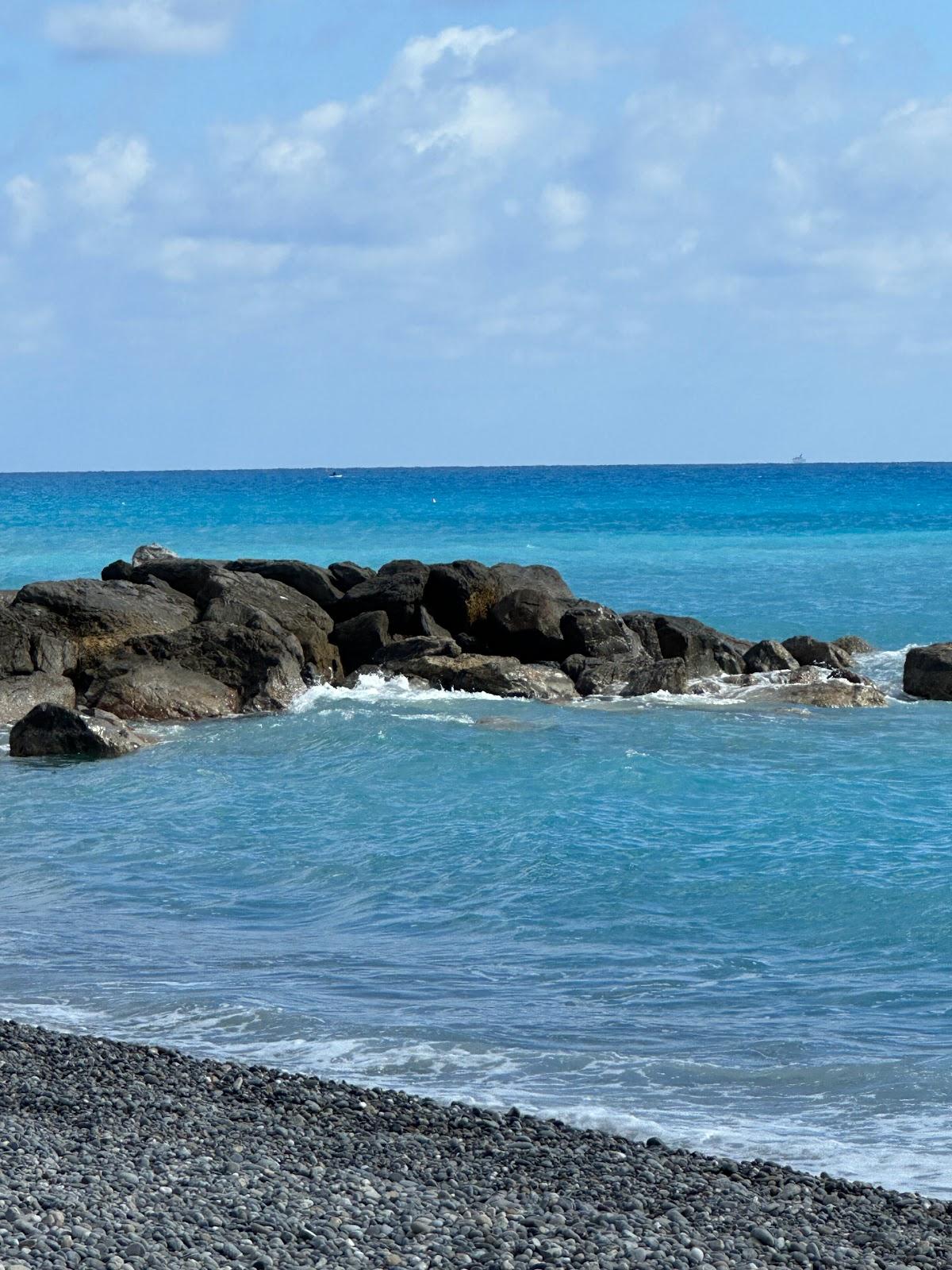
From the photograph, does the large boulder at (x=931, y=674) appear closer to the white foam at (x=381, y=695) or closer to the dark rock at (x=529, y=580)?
Result: the dark rock at (x=529, y=580)

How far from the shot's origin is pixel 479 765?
17.4 m

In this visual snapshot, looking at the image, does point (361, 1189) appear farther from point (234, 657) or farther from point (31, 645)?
point (31, 645)

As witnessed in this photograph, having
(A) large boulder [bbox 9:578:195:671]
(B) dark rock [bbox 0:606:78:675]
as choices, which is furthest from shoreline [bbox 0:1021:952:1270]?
(A) large boulder [bbox 9:578:195:671]

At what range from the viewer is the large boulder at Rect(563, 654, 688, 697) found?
2223 centimetres

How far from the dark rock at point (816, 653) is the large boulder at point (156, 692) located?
32.1ft

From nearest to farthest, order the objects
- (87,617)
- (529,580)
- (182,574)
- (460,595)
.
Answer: (87,617), (460,595), (182,574), (529,580)

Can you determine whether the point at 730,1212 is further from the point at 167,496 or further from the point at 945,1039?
the point at 167,496

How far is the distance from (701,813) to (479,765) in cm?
346

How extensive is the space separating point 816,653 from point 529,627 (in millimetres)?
4982

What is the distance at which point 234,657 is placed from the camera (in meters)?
21.1

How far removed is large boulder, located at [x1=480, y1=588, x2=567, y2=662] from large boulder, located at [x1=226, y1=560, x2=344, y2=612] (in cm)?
324

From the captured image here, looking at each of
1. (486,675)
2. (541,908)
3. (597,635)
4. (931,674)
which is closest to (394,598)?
(486,675)

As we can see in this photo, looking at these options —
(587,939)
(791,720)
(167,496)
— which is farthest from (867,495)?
(587,939)

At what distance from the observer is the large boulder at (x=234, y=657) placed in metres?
20.9
